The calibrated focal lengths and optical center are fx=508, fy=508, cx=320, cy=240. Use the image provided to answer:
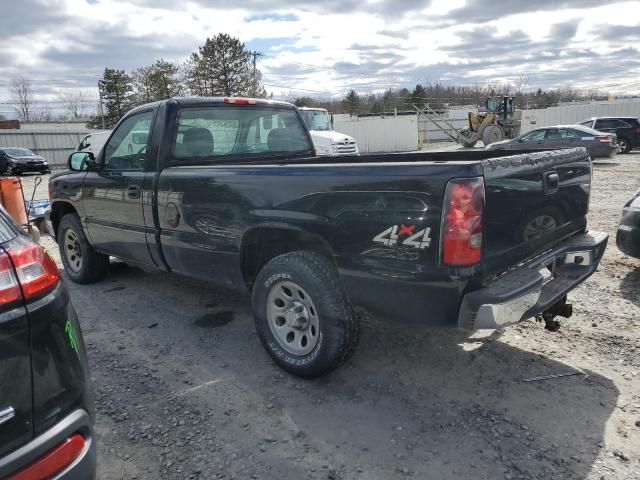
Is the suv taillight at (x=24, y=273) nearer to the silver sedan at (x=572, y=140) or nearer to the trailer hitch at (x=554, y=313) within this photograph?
the trailer hitch at (x=554, y=313)

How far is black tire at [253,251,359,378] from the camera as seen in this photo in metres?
3.12

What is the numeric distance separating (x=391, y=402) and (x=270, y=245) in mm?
1364

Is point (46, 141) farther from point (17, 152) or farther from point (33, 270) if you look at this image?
point (33, 270)

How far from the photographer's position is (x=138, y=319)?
4.67 m

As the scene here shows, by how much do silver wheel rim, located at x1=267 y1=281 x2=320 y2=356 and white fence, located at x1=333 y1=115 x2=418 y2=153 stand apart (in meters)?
32.8

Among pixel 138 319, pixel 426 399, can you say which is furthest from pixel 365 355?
pixel 138 319

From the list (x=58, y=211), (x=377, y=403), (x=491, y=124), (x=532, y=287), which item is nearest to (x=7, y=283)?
(x=377, y=403)

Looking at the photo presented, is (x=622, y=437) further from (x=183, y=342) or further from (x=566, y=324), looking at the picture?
(x=183, y=342)

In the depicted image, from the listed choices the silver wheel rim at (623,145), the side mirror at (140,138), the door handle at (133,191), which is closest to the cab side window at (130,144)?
the side mirror at (140,138)

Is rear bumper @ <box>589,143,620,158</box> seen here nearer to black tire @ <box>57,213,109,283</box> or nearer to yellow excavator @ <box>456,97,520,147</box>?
yellow excavator @ <box>456,97,520,147</box>

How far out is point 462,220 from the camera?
2.54m

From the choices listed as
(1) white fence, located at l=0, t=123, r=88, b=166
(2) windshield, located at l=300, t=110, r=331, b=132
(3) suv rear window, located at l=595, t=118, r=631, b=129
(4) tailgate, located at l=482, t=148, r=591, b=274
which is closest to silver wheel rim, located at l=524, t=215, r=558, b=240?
(4) tailgate, located at l=482, t=148, r=591, b=274

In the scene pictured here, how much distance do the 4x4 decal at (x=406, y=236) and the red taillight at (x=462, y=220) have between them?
0.09 m

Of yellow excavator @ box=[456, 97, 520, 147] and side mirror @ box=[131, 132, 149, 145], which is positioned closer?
side mirror @ box=[131, 132, 149, 145]
